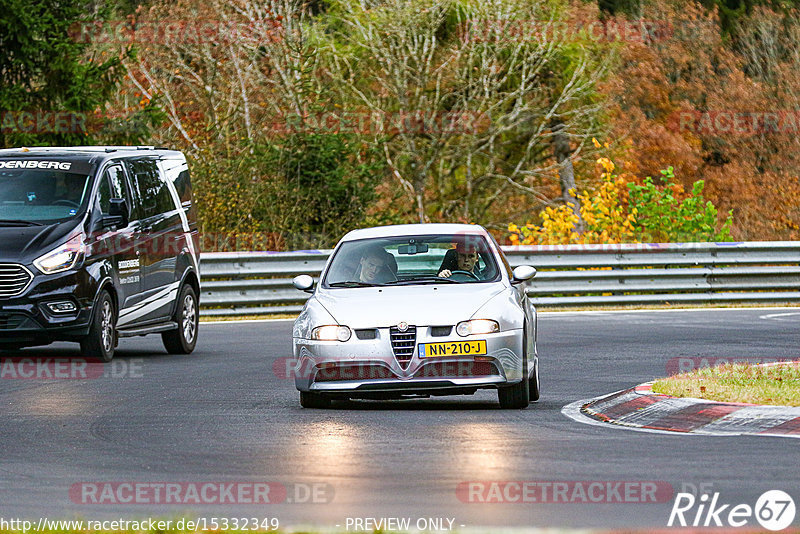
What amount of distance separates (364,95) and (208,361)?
2062 cm

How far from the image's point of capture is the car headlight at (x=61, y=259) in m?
16.7

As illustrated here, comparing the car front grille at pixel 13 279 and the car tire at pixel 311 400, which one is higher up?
the car front grille at pixel 13 279

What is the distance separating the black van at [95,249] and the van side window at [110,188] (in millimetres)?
11

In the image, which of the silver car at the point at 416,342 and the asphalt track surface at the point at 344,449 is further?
the silver car at the point at 416,342

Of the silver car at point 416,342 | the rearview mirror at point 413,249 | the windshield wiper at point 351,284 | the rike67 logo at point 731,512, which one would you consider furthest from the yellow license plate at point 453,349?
the rike67 logo at point 731,512

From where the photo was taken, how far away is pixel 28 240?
16.8 meters

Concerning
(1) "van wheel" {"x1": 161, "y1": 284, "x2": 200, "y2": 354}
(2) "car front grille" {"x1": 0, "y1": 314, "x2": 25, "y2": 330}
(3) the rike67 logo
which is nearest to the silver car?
(3) the rike67 logo

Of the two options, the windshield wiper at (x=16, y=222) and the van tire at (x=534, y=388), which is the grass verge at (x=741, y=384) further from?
the windshield wiper at (x=16, y=222)

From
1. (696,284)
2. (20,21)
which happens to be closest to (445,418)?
(696,284)

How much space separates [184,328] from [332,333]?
7.00 metres

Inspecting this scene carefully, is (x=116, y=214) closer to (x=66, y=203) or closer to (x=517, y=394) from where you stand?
(x=66, y=203)

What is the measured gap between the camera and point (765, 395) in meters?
12.1

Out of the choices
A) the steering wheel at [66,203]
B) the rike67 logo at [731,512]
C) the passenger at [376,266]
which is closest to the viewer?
the rike67 logo at [731,512]

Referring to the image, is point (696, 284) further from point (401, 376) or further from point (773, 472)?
point (773, 472)
